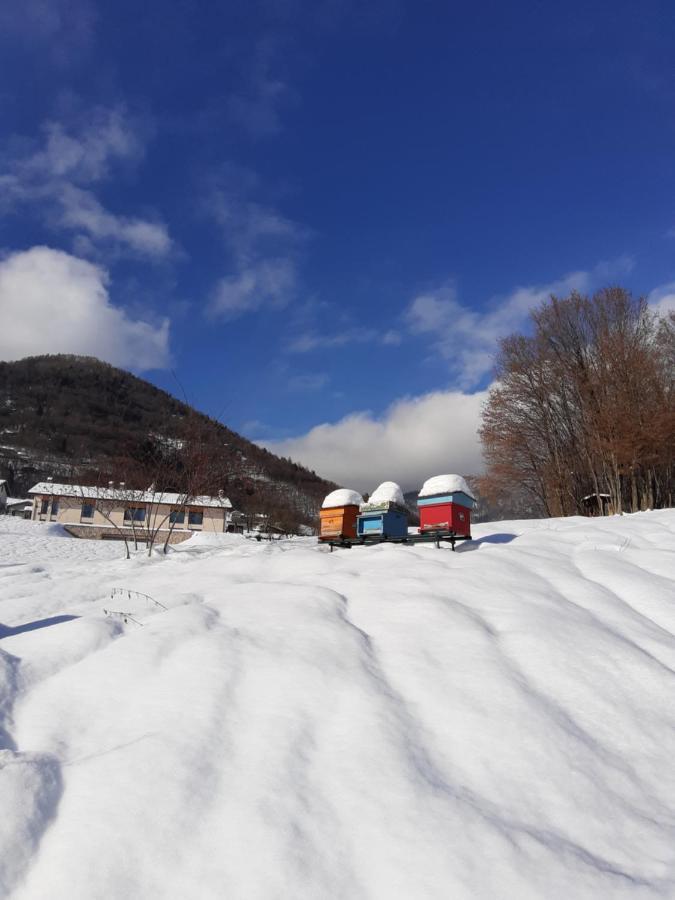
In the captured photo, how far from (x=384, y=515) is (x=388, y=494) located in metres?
0.61

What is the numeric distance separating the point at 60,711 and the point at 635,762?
3.51m

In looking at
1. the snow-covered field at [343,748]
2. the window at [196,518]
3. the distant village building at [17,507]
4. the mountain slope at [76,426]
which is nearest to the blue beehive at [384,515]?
the snow-covered field at [343,748]

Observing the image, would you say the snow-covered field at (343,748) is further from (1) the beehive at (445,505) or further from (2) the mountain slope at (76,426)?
(2) the mountain slope at (76,426)

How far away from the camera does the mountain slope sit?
95500 mm

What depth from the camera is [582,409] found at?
70.8 ft

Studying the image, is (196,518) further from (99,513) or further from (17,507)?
(17,507)

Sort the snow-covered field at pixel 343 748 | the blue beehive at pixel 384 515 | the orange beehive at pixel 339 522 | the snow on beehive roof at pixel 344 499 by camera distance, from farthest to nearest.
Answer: the snow on beehive roof at pixel 344 499
the orange beehive at pixel 339 522
the blue beehive at pixel 384 515
the snow-covered field at pixel 343 748

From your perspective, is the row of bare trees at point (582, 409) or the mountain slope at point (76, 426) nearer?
the row of bare trees at point (582, 409)

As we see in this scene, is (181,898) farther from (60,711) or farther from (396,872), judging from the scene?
(60,711)

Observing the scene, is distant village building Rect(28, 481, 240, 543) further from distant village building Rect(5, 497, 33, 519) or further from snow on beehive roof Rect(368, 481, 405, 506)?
snow on beehive roof Rect(368, 481, 405, 506)

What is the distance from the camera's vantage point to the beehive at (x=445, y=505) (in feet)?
31.2

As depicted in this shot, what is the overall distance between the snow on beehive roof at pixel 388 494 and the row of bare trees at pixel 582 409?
11.6 meters

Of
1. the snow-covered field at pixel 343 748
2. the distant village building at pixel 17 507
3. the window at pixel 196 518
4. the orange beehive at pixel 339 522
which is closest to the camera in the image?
the snow-covered field at pixel 343 748

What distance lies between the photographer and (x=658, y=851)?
7.57ft
